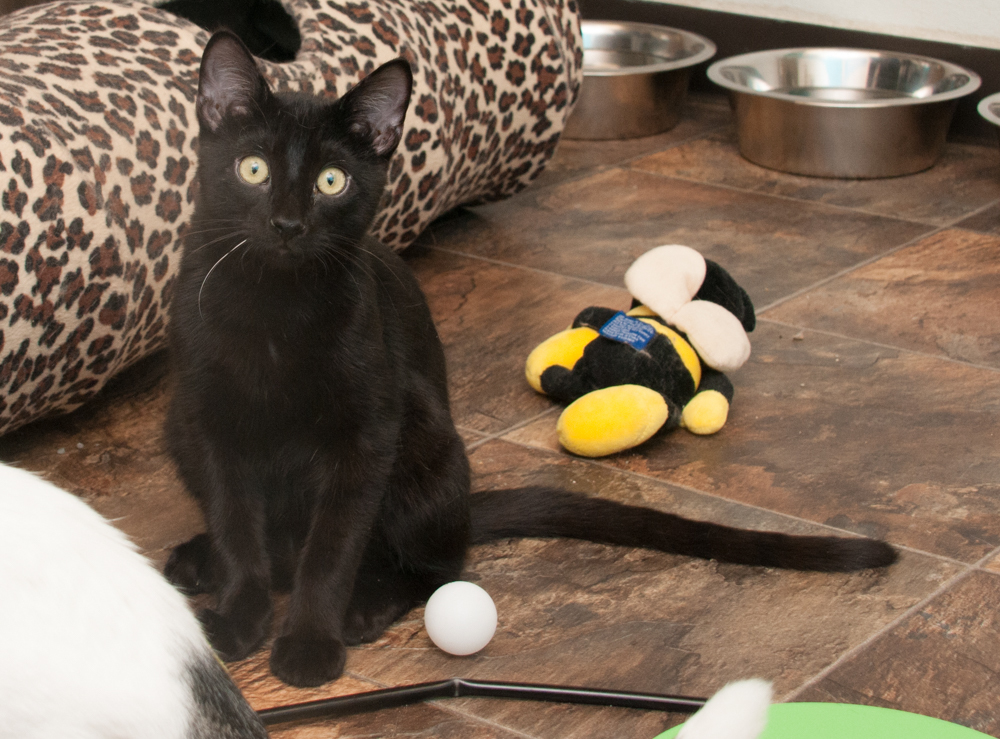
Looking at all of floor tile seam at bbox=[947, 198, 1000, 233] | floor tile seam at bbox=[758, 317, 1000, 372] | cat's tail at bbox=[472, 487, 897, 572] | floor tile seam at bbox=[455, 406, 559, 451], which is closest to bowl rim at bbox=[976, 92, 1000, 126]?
floor tile seam at bbox=[947, 198, 1000, 233]

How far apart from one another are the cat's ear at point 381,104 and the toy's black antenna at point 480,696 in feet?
2.30

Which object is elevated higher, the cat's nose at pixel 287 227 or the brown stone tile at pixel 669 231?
the cat's nose at pixel 287 227

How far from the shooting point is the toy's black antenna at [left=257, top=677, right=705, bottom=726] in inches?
53.6

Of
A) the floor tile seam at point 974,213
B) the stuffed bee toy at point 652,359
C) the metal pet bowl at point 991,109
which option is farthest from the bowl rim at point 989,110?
the stuffed bee toy at point 652,359

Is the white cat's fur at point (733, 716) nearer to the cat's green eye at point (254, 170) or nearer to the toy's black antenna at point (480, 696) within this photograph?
the toy's black antenna at point (480, 696)

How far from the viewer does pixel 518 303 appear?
105 inches

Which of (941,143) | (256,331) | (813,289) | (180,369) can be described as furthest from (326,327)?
(941,143)

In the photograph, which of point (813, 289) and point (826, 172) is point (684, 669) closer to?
point (813, 289)

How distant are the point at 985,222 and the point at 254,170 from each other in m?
2.45

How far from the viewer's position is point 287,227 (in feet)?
4.50

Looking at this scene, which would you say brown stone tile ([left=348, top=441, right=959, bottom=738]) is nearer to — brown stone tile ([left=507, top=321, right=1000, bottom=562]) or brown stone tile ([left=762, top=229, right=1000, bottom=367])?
brown stone tile ([left=507, top=321, right=1000, bottom=562])

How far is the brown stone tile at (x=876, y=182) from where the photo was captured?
10.8 ft

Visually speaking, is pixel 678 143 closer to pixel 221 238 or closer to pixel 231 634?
pixel 221 238

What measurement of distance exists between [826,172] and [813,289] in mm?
970
